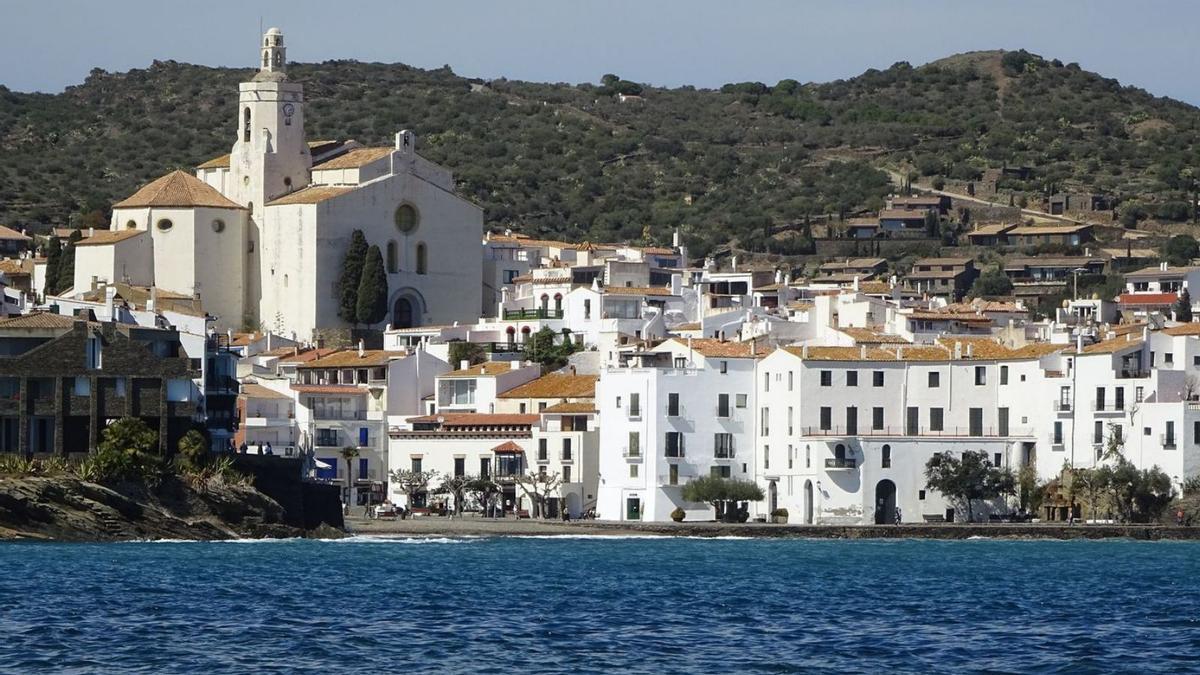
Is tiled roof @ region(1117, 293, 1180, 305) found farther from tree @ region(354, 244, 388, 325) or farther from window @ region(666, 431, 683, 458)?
window @ region(666, 431, 683, 458)

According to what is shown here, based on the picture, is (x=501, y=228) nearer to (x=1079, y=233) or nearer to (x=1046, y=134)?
(x=1079, y=233)

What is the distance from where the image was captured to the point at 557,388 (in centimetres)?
8956

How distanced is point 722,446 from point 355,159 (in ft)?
124

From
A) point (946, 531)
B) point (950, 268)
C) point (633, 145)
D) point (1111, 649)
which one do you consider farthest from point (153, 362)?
point (633, 145)

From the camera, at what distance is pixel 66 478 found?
67.6 meters

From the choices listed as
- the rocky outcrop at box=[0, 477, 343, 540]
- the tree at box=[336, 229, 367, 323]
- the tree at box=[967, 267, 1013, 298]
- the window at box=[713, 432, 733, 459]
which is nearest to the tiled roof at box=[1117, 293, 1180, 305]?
the tree at box=[967, 267, 1013, 298]

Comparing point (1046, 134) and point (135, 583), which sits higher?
point (1046, 134)

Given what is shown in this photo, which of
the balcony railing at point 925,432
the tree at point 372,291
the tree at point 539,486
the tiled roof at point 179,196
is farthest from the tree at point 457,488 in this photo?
the tiled roof at point 179,196

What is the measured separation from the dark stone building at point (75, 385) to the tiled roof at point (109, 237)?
120 ft

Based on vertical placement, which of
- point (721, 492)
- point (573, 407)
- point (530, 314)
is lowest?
point (721, 492)

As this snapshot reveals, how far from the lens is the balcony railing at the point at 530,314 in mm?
103875

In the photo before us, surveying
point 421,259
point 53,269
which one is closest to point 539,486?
point 421,259

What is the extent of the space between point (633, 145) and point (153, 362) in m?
118

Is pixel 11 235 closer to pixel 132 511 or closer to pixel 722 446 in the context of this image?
pixel 722 446
